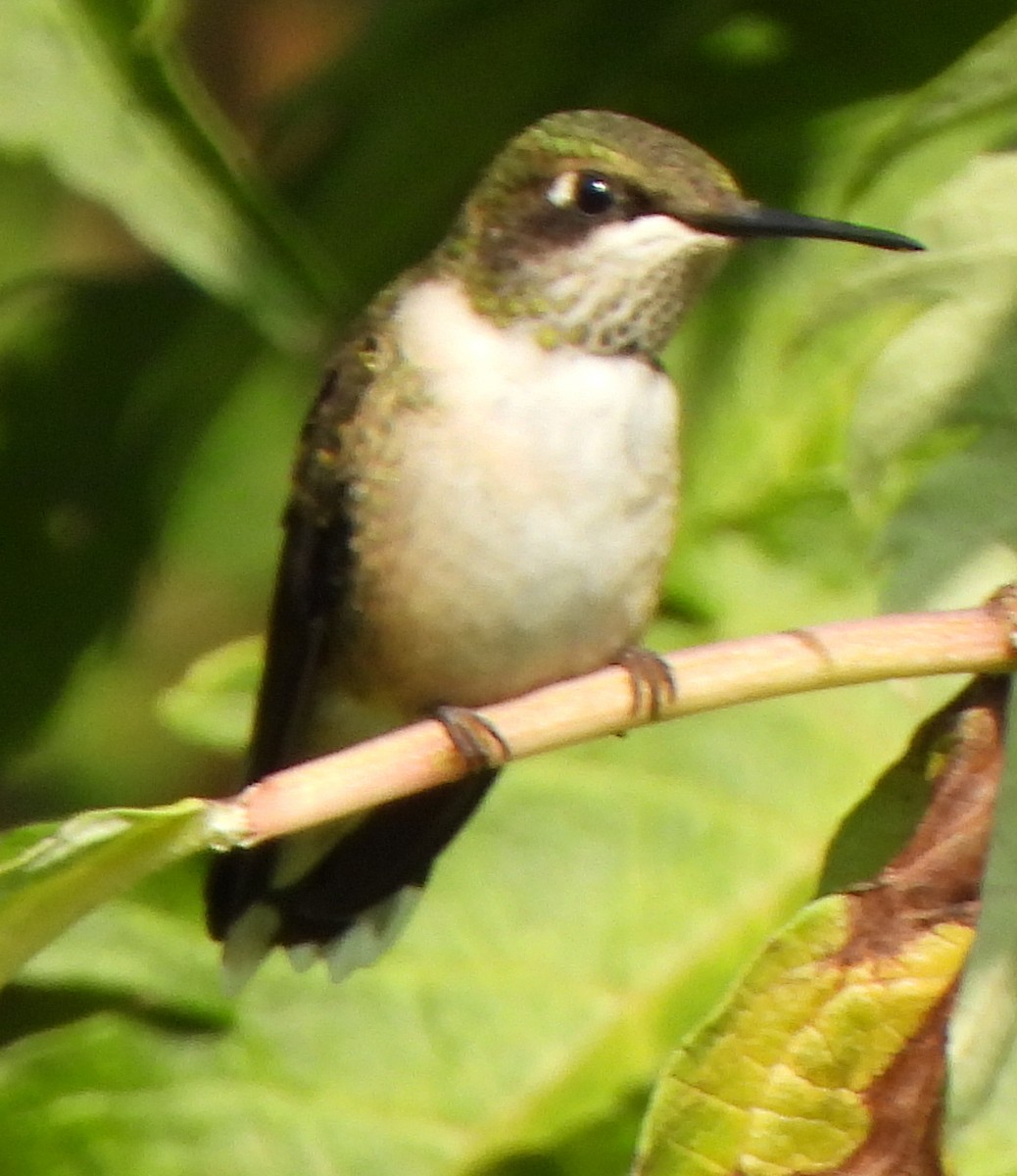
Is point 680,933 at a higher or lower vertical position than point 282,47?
lower

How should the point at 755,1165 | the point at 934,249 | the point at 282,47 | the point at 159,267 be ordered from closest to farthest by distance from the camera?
the point at 755,1165
the point at 934,249
the point at 159,267
the point at 282,47

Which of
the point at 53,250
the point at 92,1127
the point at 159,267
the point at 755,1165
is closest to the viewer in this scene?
the point at 755,1165

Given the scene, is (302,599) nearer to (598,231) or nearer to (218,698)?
(218,698)

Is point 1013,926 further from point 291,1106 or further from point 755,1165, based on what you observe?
point 291,1106

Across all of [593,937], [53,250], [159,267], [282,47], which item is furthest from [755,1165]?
[282,47]

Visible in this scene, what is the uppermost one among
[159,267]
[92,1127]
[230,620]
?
[159,267]

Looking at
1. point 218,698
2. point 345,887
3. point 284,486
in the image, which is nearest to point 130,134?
point 218,698
